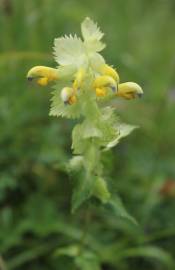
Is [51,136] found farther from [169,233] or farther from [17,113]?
[169,233]

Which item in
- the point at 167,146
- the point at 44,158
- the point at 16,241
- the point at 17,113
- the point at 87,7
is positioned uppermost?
the point at 87,7

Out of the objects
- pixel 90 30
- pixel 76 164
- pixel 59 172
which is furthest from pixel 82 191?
pixel 59 172

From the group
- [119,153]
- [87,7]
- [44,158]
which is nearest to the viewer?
[44,158]

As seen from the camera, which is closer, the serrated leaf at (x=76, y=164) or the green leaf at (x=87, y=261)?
the serrated leaf at (x=76, y=164)

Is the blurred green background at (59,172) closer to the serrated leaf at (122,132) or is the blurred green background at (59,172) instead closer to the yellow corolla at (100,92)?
the serrated leaf at (122,132)

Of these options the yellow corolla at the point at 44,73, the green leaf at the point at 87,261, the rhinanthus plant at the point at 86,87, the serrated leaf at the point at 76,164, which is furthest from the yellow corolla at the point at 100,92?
the green leaf at the point at 87,261

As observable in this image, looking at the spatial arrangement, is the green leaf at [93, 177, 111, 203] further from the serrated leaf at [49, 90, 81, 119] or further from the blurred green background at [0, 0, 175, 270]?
the serrated leaf at [49, 90, 81, 119]

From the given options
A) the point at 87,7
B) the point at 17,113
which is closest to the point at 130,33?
the point at 87,7

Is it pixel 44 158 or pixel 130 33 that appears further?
pixel 130 33
